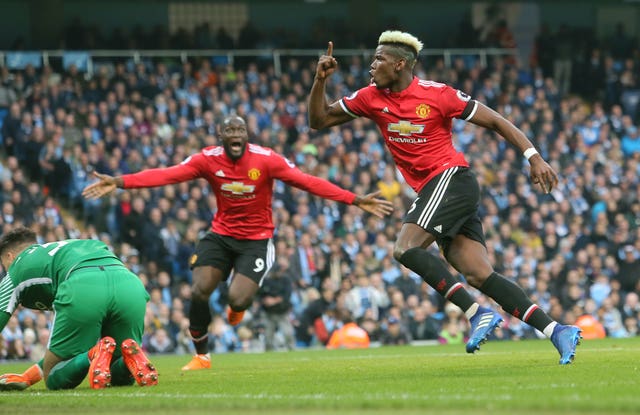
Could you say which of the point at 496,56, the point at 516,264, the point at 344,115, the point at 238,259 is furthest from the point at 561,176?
the point at 344,115

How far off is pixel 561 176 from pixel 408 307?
283 inches

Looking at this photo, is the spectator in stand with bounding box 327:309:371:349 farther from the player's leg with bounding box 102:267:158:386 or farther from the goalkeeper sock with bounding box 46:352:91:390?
the goalkeeper sock with bounding box 46:352:91:390

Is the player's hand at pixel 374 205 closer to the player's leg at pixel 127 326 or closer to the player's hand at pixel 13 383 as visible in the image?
the player's leg at pixel 127 326

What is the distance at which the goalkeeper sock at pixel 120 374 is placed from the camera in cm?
1091

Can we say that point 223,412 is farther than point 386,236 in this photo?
No

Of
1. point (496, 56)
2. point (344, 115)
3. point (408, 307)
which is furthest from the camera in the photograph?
point (496, 56)

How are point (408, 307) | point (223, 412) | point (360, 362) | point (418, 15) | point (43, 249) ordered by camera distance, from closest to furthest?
point (223, 412) → point (43, 249) → point (360, 362) → point (408, 307) → point (418, 15)

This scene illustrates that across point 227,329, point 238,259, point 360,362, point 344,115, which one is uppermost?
point 344,115

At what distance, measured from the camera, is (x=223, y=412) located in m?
8.20

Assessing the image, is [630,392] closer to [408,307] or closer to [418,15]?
[408,307]

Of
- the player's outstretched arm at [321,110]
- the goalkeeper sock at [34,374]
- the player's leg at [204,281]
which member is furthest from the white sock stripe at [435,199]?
the player's leg at [204,281]

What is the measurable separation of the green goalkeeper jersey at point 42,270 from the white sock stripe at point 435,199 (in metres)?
2.74

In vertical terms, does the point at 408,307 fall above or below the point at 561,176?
below

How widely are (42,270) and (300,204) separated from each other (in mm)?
15157
